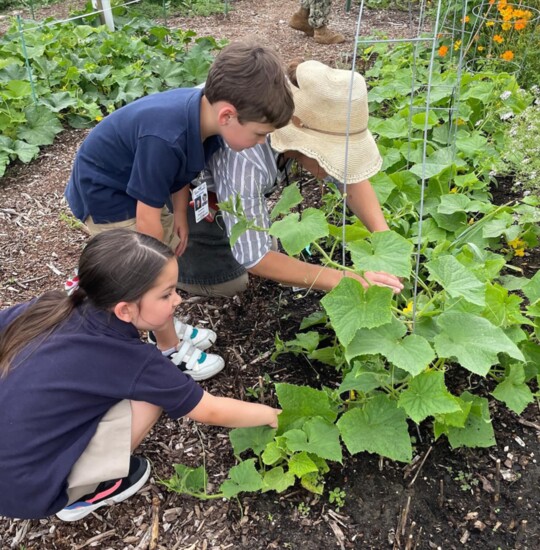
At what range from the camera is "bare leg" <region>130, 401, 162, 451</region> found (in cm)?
169

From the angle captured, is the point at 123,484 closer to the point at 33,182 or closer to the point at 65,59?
the point at 33,182

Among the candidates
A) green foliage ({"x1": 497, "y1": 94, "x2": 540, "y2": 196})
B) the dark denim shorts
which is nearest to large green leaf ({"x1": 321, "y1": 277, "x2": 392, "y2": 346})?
the dark denim shorts

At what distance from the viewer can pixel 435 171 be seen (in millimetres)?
2734

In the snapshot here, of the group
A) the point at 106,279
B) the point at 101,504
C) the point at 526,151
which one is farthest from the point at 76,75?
the point at 101,504

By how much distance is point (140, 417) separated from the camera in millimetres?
1695

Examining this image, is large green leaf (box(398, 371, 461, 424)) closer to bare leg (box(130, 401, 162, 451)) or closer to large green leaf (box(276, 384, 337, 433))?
large green leaf (box(276, 384, 337, 433))

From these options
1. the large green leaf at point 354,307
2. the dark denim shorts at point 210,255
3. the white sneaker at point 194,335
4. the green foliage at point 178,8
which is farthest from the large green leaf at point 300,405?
the green foliage at point 178,8

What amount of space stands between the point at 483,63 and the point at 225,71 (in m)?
3.23

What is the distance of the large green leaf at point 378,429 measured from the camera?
1697mm

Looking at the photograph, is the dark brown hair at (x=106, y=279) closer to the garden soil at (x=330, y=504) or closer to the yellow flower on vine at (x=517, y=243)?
the garden soil at (x=330, y=504)

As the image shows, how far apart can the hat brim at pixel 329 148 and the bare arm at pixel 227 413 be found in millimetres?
760

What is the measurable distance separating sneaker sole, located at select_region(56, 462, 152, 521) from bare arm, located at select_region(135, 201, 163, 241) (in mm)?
782

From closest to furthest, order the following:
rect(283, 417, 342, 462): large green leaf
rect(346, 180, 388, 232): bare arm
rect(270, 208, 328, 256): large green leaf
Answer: rect(270, 208, 328, 256): large green leaf < rect(283, 417, 342, 462): large green leaf < rect(346, 180, 388, 232): bare arm

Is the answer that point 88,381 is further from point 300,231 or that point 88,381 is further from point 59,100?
point 59,100
